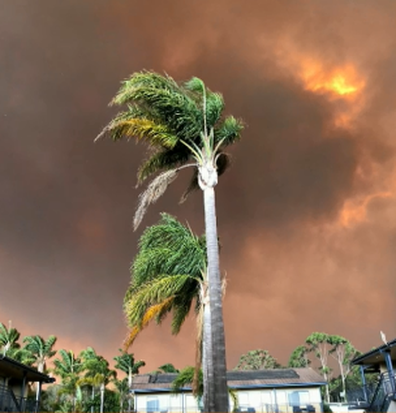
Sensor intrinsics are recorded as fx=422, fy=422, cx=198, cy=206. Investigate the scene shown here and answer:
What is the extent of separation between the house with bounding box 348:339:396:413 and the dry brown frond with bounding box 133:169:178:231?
10.9 metres

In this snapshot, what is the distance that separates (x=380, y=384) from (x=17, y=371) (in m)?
17.3

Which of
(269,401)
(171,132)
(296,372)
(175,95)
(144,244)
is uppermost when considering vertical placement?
(175,95)

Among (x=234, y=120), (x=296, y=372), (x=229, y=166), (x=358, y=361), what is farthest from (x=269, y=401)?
(x=234, y=120)

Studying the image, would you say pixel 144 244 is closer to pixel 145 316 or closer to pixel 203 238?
pixel 203 238

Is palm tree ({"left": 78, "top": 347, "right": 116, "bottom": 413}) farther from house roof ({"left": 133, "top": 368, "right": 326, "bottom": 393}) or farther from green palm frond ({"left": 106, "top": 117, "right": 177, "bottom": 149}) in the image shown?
green palm frond ({"left": 106, "top": 117, "right": 177, "bottom": 149})

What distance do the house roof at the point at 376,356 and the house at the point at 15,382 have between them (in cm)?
1523

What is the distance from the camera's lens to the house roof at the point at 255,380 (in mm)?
33250

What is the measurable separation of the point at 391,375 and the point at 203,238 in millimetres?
9415

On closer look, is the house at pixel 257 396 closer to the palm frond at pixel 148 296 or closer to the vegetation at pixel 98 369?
the vegetation at pixel 98 369

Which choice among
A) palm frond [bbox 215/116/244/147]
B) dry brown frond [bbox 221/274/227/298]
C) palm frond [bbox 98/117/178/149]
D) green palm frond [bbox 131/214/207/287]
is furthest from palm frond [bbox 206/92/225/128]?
dry brown frond [bbox 221/274/227/298]

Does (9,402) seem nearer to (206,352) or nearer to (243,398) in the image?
(206,352)

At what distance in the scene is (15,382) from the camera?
2388 centimetres

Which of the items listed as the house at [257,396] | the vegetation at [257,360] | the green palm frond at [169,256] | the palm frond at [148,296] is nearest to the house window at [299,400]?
the house at [257,396]

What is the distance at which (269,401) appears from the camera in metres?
33.0
